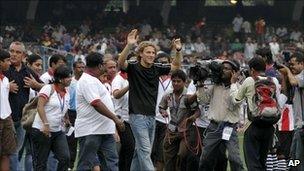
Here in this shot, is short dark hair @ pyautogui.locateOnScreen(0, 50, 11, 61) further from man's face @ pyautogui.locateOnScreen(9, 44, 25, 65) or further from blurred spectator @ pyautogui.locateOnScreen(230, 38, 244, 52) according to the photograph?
blurred spectator @ pyautogui.locateOnScreen(230, 38, 244, 52)

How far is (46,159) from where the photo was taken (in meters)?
11.7

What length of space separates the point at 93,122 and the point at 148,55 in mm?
1362

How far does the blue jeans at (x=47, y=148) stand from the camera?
1169 cm

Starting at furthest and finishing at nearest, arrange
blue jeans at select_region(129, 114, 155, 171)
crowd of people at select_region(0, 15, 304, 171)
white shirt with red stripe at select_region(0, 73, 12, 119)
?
blue jeans at select_region(129, 114, 155, 171) < crowd of people at select_region(0, 15, 304, 171) < white shirt with red stripe at select_region(0, 73, 12, 119)

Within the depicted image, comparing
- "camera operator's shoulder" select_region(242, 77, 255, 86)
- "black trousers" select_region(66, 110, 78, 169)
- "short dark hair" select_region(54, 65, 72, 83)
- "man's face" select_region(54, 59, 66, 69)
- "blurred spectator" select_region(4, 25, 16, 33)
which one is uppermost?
"blurred spectator" select_region(4, 25, 16, 33)

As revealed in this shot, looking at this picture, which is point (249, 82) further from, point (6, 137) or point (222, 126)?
point (6, 137)

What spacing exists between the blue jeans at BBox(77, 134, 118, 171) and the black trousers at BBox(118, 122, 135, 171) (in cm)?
102

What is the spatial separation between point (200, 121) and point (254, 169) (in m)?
1.62

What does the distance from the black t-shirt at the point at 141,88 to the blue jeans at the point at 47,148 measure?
1072 mm

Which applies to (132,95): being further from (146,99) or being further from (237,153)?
(237,153)

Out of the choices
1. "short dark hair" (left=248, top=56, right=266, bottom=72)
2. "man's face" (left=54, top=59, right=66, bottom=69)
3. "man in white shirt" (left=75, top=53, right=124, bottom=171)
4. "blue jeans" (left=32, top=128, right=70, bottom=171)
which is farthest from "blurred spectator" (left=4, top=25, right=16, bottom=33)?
"short dark hair" (left=248, top=56, right=266, bottom=72)

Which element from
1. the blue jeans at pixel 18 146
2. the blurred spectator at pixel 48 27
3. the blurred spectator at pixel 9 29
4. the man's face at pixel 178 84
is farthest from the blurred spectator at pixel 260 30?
the blue jeans at pixel 18 146

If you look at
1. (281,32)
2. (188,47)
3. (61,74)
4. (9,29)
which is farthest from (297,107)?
(281,32)

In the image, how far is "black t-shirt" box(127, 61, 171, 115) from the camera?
11719mm
